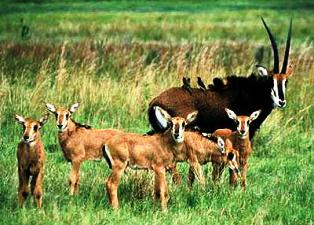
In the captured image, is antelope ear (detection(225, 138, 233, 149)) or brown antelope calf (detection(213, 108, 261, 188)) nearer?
antelope ear (detection(225, 138, 233, 149))

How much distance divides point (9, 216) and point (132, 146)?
1.27 meters

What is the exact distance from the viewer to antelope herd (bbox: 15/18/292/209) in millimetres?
8695

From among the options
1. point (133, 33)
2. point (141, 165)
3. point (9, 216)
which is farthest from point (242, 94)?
point (133, 33)

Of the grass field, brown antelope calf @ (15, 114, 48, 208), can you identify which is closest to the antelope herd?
brown antelope calf @ (15, 114, 48, 208)

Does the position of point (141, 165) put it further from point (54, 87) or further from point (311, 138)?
point (54, 87)

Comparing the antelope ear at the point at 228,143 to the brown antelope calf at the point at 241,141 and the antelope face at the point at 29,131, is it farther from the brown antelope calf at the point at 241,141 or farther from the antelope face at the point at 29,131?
the antelope face at the point at 29,131

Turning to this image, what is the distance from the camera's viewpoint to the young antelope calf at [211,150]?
31.1 feet

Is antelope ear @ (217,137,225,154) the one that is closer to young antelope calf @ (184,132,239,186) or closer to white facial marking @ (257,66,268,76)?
young antelope calf @ (184,132,239,186)

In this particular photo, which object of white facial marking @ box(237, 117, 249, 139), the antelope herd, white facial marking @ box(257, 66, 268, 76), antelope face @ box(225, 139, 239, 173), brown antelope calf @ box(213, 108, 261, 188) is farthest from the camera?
white facial marking @ box(257, 66, 268, 76)

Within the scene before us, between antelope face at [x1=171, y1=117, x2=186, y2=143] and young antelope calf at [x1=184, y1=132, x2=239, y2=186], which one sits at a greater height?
antelope face at [x1=171, y1=117, x2=186, y2=143]

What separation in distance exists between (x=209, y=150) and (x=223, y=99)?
76.1 inches

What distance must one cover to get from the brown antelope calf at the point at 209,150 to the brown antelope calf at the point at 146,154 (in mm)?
456

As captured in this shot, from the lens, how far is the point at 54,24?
35.6 meters

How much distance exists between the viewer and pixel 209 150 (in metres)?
9.62
